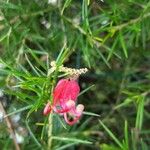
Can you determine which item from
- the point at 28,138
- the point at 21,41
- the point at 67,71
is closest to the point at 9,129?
the point at 28,138

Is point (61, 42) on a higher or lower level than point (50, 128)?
higher

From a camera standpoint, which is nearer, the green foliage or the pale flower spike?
the pale flower spike

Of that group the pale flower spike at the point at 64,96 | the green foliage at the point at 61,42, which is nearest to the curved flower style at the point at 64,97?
the pale flower spike at the point at 64,96

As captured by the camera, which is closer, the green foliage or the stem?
the stem

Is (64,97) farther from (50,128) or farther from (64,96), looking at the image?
(50,128)

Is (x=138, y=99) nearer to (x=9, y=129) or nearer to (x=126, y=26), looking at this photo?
(x=126, y=26)

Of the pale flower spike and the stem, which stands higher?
the pale flower spike

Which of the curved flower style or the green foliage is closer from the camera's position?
the curved flower style

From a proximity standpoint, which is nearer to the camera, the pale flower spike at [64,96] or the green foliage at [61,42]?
the pale flower spike at [64,96]

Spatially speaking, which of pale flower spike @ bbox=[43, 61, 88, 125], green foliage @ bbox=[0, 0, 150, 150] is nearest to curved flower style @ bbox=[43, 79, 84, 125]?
pale flower spike @ bbox=[43, 61, 88, 125]

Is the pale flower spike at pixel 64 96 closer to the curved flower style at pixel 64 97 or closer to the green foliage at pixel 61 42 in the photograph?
the curved flower style at pixel 64 97

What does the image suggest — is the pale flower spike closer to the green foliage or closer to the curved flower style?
the curved flower style

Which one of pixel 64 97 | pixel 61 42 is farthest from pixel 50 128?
pixel 61 42
